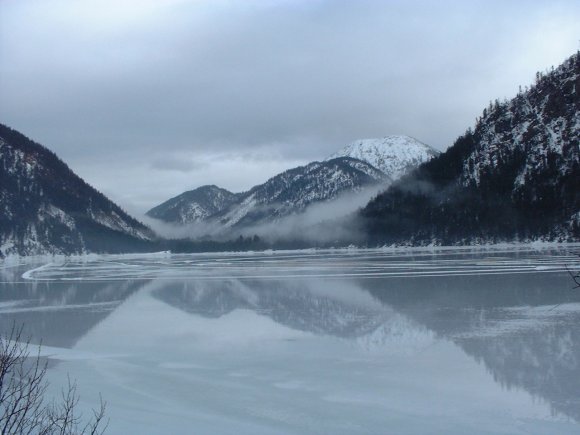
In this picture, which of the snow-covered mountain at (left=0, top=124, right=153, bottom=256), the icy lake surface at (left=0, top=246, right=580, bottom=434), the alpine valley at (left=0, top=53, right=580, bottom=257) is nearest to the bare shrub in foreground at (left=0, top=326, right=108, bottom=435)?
the icy lake surface at (left=0, top=246, right=580, bottom=434)

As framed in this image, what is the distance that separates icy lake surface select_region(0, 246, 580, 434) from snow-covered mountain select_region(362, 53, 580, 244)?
92906 millimetres

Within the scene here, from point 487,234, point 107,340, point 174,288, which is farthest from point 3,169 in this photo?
point 107,340

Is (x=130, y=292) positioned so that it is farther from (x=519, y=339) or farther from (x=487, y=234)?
(x=487, y=234)

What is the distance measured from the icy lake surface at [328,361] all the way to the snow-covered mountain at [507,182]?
92906 mm

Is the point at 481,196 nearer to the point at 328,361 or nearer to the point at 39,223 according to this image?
the point at 39,223

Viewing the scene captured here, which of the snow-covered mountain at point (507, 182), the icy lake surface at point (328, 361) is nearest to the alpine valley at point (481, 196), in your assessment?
the snow-covered mountain at point (507, 182)

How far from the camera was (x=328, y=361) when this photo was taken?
11570 millimetres

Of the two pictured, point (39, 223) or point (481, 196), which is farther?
point (39, 223)

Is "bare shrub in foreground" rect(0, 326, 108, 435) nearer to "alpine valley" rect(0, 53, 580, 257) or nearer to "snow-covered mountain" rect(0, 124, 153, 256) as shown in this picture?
"alpine valley" rect(0, 53, 580, 257)

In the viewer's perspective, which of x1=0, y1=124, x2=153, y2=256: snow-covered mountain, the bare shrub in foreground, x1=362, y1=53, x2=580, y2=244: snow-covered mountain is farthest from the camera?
x1=0, y1=124, x2=153, y2=256: snow-covered mountain

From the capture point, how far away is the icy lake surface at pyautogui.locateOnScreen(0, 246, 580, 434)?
8.16 metres

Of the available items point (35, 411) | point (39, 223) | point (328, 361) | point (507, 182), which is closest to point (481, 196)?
point (507, 182)

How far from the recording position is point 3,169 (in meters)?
193

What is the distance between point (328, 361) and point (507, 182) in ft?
434
